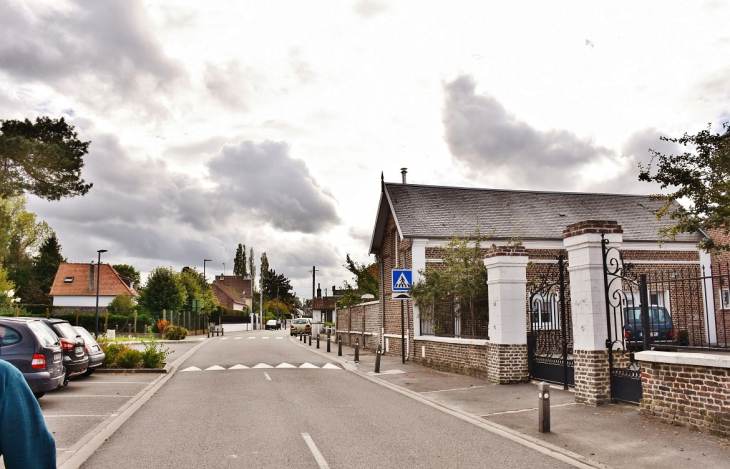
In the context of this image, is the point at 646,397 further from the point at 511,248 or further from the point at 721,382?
the point at 511,248

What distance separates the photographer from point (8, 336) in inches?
459

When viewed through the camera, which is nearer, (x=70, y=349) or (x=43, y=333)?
(x=43, y=333)

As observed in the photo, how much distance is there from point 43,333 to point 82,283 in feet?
196

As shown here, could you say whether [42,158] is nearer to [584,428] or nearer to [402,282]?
[402,282]

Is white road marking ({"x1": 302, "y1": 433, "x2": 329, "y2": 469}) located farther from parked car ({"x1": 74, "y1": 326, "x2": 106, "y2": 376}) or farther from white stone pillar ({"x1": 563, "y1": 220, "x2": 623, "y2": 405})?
parked car ({"x1": 74, "y1": 326, "x2": 106, "y2": 376})

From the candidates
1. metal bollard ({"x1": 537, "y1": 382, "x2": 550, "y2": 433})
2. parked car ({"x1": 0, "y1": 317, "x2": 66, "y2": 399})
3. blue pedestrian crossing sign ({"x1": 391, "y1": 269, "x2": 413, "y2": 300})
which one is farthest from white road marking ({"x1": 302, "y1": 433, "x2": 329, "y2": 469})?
blue pedestrian crossing sign ({"x1": 391, "y1": 269, "x2": 413, "y2": 300})

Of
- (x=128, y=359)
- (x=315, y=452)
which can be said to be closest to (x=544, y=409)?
(x=315, y=452)

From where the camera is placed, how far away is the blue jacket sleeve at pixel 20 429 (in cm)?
228

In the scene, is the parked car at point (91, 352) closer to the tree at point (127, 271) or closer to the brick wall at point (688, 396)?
the brick wall at point (688, 396)

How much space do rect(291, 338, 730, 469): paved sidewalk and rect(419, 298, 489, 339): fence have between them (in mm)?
2119

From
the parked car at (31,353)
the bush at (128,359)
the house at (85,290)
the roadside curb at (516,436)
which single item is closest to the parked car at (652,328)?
the roadside curb at (516,436)

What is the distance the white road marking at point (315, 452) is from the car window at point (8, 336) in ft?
21.4

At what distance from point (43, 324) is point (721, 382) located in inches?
490

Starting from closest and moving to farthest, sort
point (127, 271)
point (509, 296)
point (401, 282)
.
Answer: point (509, 296), point (401, 282), point (127, 271)
